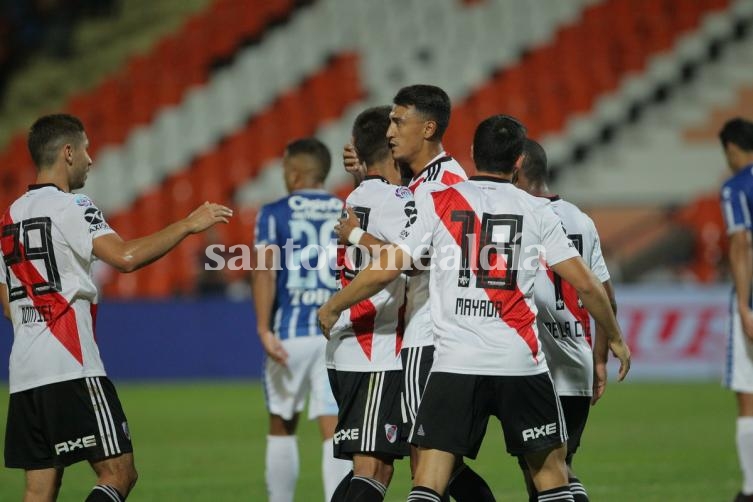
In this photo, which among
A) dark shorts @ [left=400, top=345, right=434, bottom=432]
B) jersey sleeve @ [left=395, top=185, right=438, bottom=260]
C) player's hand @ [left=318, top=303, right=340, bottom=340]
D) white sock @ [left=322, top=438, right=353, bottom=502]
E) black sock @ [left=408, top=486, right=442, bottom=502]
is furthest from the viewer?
white sock @ [left=322, top=438, right=353, bottom=502]

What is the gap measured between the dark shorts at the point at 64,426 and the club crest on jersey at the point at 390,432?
4.37 ft

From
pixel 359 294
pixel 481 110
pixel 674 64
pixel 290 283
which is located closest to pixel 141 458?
pixel 290 283

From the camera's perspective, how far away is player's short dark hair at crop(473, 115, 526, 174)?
591 cm

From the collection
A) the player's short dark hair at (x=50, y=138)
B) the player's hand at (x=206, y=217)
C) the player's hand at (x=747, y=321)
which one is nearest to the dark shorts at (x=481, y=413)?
the player's hand at (x=206, y=217)

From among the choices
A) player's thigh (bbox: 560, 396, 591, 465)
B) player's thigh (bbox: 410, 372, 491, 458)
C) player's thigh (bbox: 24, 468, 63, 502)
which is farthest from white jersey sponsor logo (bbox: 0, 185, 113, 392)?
player's thigh (bbox: 560, 396, 591, 465)

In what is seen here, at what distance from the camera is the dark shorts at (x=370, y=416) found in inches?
249

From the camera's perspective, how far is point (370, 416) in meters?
6.36

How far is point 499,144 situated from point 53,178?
7.73 ft

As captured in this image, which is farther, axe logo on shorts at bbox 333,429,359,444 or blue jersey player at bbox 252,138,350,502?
blue jersey player at bbox 252,138,350,502

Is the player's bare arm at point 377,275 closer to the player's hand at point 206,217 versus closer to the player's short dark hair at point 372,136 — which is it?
the player's hand at point 206,217

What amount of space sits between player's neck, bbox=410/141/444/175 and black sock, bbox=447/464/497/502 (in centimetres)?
165

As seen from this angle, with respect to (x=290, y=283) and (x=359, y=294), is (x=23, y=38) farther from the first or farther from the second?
(x=359, y=294)

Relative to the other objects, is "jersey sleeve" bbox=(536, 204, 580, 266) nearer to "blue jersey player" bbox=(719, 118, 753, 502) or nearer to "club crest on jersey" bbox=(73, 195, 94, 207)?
"club crest on jersey" bbox=(73, 195, 94, 207)

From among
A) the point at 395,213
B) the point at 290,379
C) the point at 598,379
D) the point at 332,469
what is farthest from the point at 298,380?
the point at 395,213
